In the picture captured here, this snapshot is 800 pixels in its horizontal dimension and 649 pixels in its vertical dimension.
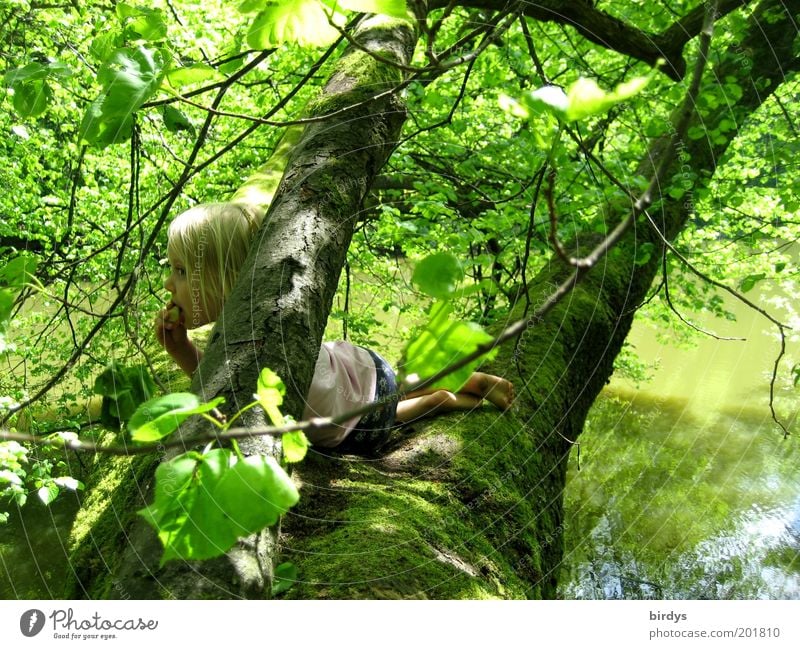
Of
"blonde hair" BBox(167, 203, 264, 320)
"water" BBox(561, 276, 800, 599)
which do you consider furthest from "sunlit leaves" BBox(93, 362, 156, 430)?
"water" BBox(561, 276, 800, 599)

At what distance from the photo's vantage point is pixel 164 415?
316mm

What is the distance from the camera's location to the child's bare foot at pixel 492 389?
115cm

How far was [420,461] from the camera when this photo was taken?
3.27 ft

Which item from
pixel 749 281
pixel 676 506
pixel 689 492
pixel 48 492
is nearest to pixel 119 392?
pixel 749 281

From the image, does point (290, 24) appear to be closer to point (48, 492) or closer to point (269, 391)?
point (269, 391)

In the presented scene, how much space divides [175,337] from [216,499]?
0.77 meters

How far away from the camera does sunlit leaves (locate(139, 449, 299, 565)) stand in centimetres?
31

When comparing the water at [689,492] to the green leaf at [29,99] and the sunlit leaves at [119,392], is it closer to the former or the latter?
the sunlit leaves at [119,392]

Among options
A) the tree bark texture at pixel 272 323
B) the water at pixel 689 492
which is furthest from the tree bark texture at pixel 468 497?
the water at pixel 689 492

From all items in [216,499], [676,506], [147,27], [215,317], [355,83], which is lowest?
[676,506]
